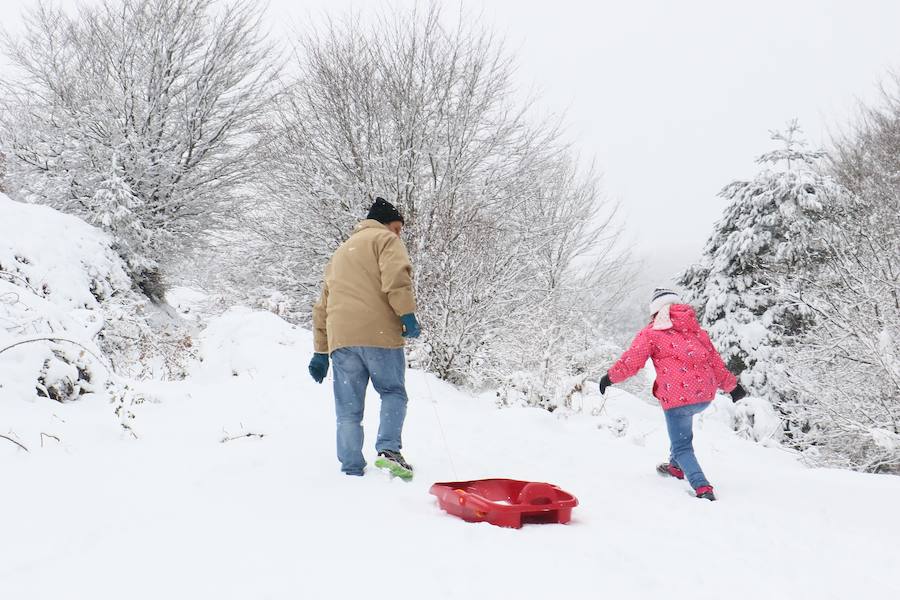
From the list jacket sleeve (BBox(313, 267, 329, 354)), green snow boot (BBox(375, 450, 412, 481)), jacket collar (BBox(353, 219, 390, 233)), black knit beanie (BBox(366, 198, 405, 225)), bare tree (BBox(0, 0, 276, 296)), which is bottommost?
green snow boot (BBox(375, 450, 412, 481))

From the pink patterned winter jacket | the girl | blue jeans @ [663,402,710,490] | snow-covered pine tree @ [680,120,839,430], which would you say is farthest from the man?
snow-covered pine tree @ [680,120,839,430]

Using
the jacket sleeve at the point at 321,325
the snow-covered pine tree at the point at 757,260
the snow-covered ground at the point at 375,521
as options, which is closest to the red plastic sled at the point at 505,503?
the snow-covered ground at the point at 375,521

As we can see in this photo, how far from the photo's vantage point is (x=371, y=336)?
350cm

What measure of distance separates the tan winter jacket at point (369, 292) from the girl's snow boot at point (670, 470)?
2194 millimetres

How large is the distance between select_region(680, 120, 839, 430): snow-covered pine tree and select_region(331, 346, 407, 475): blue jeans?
11720 mm

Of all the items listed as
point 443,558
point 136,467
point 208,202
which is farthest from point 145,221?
point 443,558

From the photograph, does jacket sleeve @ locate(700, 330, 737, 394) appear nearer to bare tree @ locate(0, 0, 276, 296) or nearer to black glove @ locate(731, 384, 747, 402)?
black glove @ locate(731, 384, 747, 402)

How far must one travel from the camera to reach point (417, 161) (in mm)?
11953

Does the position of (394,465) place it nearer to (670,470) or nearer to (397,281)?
(397,281)

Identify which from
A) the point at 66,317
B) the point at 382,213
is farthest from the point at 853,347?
the point at 66,317

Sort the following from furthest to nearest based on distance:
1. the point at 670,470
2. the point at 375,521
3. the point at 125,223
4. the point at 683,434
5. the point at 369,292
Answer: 1. the point at 125,223
2. the point at 670,470
3. the point at 683,434
4. the point at 369,292
5. the point at 375,521

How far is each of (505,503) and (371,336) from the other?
125 centimetres

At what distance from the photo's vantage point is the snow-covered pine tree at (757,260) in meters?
13.4

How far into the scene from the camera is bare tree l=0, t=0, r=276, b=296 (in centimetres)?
1168
